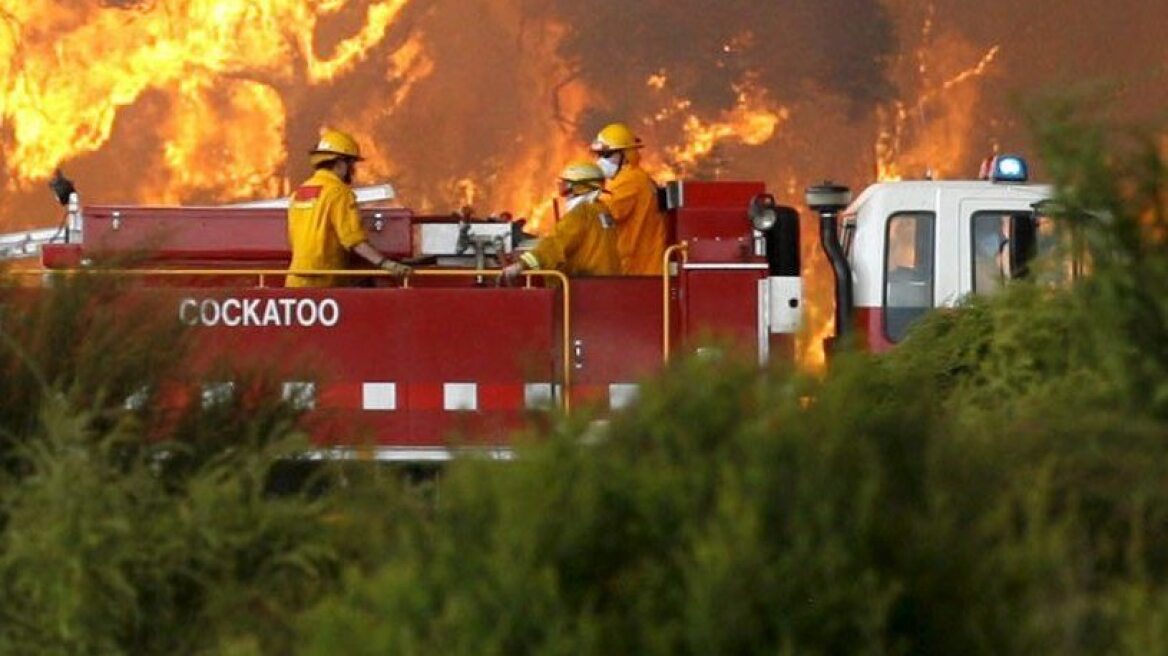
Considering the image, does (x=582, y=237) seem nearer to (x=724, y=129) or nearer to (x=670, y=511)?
(x=670, y=511)

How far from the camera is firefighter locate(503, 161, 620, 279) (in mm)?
11406

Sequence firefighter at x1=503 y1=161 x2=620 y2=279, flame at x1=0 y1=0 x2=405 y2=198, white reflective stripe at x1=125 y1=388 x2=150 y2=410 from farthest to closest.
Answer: flame at x1=0 y1=0 x2=405 y2=198 < firefighter at x1=503 y1=161 x2=620 y2=279 < white reflective stripe at x1=125 y1=388 x2=150 y2=410

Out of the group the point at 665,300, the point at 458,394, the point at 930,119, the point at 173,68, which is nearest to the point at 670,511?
the point at 458,394

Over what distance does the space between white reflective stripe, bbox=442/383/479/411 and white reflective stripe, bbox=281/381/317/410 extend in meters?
4.44

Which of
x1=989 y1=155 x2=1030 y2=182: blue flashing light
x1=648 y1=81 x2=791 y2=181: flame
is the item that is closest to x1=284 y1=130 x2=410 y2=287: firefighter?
x1=989 y1=155 x2=1030 y2=182: blue flashing light

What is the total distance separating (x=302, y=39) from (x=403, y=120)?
3.76ft

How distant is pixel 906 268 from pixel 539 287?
1929mm

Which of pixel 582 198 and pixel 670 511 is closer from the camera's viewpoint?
pixel 670 511

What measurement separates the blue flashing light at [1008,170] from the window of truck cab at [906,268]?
1.53ft

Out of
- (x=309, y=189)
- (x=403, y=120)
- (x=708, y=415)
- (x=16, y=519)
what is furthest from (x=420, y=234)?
(x=403, y=120)

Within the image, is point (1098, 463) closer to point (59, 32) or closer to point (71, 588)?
point (71, 588)

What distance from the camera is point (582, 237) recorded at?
1158 cm

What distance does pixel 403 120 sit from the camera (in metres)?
20.4

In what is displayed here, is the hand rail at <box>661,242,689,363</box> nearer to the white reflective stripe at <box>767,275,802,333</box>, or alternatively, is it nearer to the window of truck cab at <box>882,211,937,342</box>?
the white reflective stripe at <box>767,275,802,333</box>
